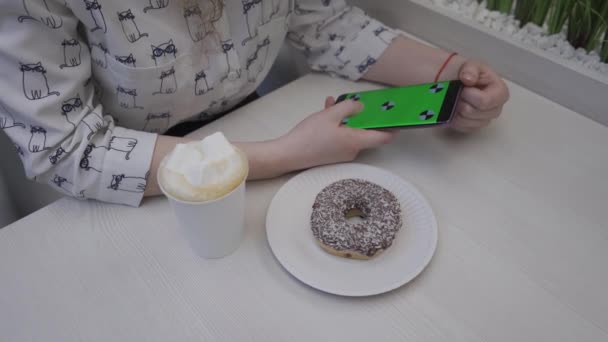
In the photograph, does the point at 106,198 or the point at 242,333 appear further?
the point at 106,198

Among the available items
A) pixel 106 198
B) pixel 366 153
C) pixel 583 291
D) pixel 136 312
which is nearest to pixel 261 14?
pixel 366 153

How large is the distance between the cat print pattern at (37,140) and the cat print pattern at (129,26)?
19 centimetres

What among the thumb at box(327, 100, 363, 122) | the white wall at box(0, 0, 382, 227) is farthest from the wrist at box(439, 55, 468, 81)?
the white wall at box(0, 0, 382, 227)

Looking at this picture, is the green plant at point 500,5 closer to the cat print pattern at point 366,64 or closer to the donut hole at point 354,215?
the cat print pattern at point 366,64

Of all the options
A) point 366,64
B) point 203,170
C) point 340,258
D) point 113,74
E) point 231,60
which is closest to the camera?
point 203,170

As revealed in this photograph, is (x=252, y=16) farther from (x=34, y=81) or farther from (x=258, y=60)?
(x=34, y=81)

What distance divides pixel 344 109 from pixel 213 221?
327mm

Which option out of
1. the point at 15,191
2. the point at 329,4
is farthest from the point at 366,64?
the point at 15,191

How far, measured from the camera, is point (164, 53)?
2.39 ft

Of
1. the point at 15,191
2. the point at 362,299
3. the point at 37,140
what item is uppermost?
the point at 37,140

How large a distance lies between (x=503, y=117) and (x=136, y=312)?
0.74 metres

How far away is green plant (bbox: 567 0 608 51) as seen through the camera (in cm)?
84

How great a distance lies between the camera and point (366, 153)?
2.62 ft

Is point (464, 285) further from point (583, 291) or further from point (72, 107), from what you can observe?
point (72, 107)
